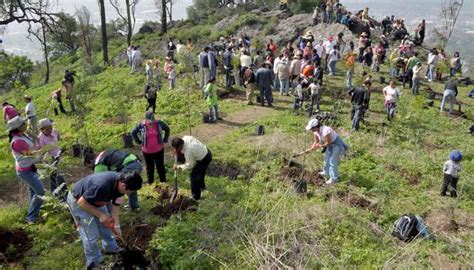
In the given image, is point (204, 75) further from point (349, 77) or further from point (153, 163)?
point (153, 163)

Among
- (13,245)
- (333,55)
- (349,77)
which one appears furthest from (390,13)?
(13,245)

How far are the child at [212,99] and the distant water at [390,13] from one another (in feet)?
169

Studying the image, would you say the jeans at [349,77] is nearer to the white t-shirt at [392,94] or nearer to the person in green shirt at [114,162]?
the white t-shirt at [392,94]

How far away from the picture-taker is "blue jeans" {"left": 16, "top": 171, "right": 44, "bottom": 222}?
6.87 m

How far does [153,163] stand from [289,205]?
2.93 metres

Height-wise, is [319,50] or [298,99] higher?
[319,50]

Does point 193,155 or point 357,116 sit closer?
point 193,155

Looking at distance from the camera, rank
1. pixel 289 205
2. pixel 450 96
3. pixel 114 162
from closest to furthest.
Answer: pixel 114 162
pixel 289 205
pixel 450 96

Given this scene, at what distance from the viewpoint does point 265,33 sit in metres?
27.0

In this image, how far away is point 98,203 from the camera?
17.1ft

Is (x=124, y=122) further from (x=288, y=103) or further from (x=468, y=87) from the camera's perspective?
(x=468, y=87)

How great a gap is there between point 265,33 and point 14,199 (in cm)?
2066

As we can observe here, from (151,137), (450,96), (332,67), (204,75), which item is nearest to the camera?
(151,137)

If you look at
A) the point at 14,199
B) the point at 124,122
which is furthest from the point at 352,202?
the point at 124,122
